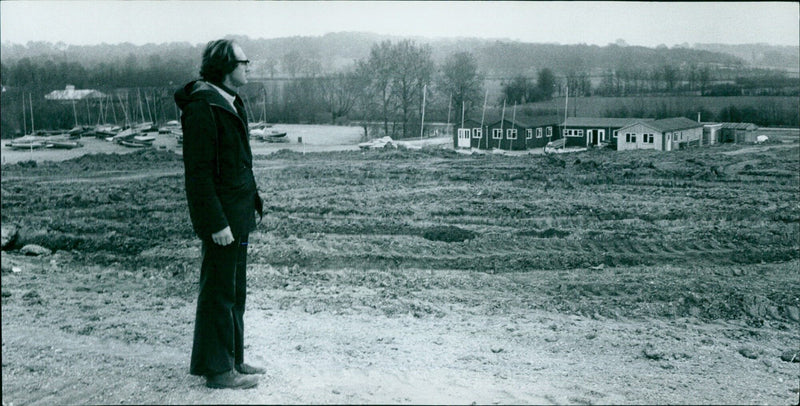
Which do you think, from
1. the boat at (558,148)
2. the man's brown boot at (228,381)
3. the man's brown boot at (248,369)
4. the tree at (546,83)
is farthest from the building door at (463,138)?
the man's brown boot at (228,381)

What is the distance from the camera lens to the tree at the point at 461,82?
13797 mm

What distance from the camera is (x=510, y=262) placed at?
A: 7.20m

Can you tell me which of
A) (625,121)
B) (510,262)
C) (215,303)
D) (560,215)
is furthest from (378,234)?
(625,121)

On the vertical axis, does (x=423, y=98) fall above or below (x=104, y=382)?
above

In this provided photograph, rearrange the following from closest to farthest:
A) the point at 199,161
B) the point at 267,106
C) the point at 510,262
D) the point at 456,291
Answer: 1. the point at 199,161
2. the point at 456,291
3. the point at 510,262
4. the point at 267,106

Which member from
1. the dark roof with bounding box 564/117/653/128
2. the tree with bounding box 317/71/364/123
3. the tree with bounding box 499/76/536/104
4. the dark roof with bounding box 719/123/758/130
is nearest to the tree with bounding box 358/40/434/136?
the tree with bounding box 317/71/364/123

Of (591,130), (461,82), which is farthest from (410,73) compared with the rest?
(591,130)

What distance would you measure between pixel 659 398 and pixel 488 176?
10120mm

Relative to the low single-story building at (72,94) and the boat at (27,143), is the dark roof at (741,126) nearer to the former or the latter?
the low single-story building at (72,94)

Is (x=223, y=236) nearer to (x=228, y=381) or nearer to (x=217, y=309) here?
(x=217, y=309)

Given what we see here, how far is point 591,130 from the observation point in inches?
656

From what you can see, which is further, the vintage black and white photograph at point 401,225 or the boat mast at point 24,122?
the boat mast at point 24,122

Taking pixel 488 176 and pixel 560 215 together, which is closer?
pixel 560 215

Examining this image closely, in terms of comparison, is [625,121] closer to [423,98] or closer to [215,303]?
[423,98]
